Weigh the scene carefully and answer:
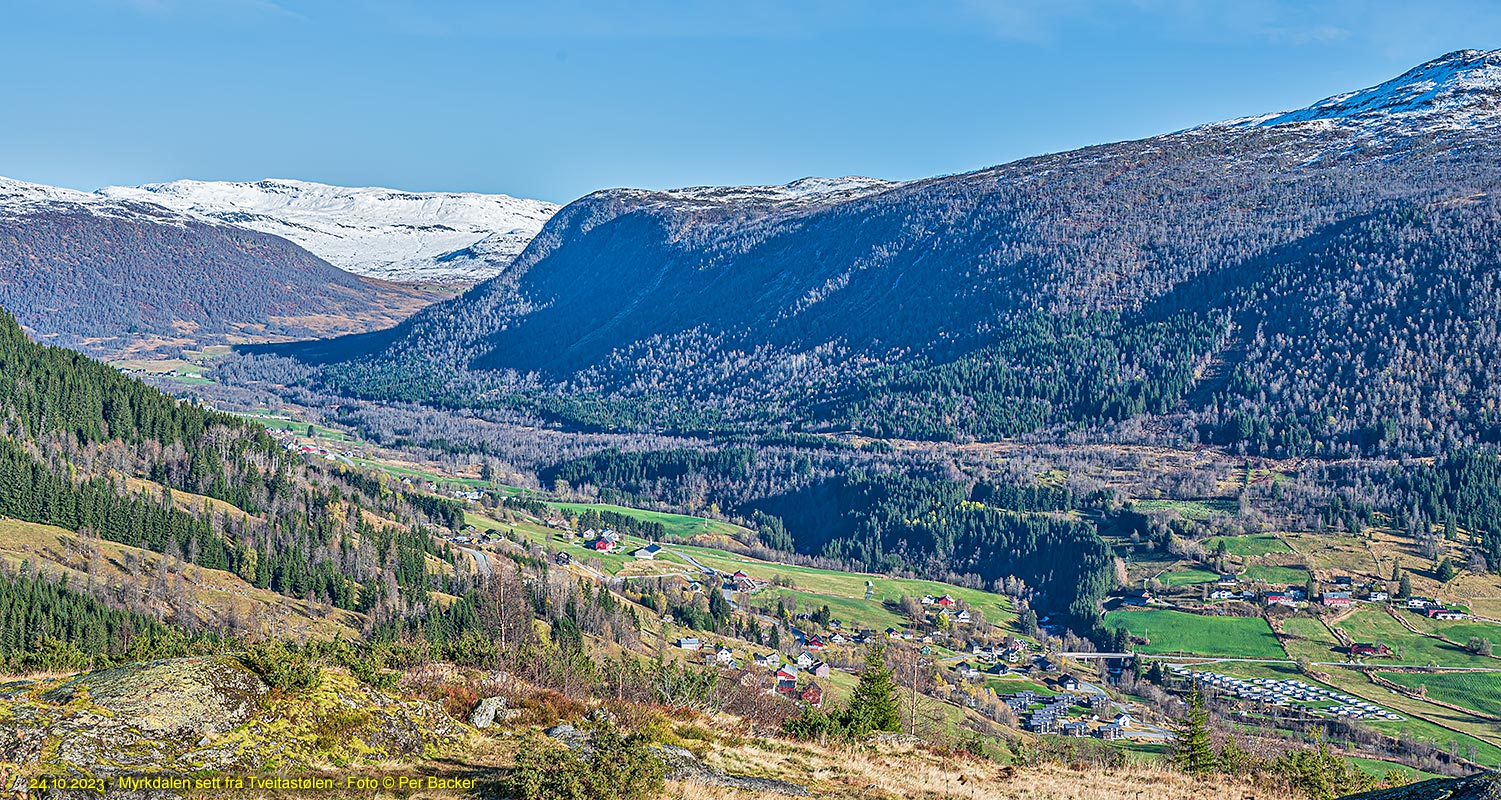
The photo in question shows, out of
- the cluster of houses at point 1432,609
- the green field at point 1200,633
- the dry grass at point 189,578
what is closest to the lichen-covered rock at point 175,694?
the dry grass at point 189,578

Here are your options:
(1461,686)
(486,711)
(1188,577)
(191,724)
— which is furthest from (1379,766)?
(191,724)

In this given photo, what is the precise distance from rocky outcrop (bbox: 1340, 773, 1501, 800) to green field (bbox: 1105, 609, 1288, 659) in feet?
485

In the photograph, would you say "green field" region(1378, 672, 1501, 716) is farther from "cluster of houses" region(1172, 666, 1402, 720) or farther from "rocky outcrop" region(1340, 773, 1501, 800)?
"rocky outcrop" region(1340, 773, 1501, 800)

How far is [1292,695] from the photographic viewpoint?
451 feet

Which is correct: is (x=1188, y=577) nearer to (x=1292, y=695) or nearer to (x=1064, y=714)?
(x=1292, y=695)

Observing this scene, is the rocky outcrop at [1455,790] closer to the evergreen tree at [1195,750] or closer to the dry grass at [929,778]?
the dry grass at [929,778]

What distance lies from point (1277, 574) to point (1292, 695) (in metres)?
56.3

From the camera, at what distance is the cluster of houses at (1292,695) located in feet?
426

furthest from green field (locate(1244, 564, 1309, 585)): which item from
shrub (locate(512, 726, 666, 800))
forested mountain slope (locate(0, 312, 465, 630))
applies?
shrub (locate(512, 726, 666, 800))

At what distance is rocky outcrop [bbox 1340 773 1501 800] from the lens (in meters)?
20.6

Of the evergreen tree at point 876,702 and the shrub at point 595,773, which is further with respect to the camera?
the evergreen tree at point 876,702

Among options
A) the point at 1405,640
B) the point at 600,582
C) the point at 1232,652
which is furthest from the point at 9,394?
the point at 1405,640

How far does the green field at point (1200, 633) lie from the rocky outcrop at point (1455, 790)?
14773 centimetres

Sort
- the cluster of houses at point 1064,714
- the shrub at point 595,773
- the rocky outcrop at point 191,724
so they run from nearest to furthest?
1. the rocky outcrop at point 191,724
2. the shrub at point 595,773
3. the cluster of houses at point 1064,714
